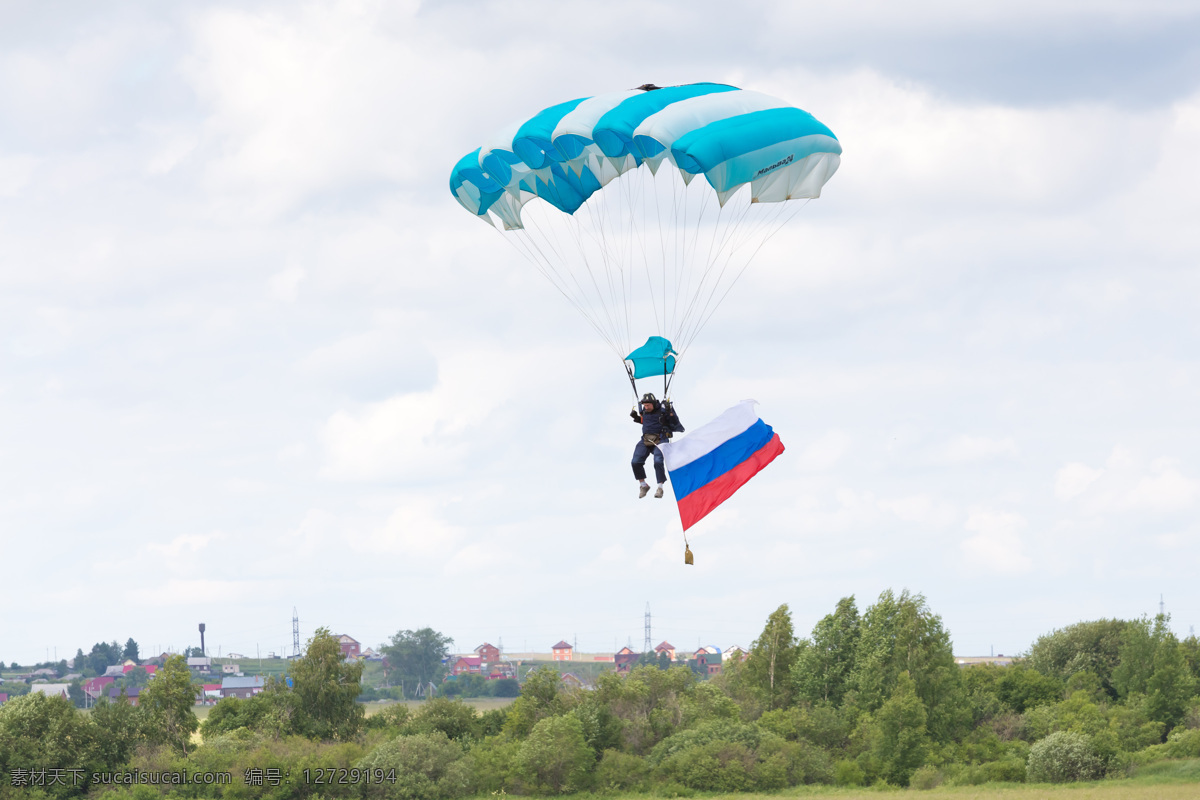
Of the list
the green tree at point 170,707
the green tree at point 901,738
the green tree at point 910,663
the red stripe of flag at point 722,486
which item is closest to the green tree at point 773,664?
the green tree at point 910,663

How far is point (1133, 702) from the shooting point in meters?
76.6

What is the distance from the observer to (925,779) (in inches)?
2410

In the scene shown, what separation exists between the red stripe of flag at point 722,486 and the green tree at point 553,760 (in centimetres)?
3374

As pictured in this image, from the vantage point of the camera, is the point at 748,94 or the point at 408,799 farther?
the point at 408,799

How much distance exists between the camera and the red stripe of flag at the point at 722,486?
28.8 m

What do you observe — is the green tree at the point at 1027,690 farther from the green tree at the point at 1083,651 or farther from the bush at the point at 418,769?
the bush at the point at 418,769

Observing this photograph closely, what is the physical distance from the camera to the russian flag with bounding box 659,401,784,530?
2867 centimetres

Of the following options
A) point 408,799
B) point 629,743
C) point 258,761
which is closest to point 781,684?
point 629,743

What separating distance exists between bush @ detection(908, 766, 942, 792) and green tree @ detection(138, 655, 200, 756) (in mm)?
36536

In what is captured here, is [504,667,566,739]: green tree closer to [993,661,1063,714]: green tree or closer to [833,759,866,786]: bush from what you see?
[833,759,866,786]: bush

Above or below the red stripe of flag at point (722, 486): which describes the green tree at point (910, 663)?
below

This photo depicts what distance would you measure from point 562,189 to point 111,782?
43.3 metres

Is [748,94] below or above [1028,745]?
above

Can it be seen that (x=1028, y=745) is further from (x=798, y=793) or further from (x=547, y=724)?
(x=547, y=724)
